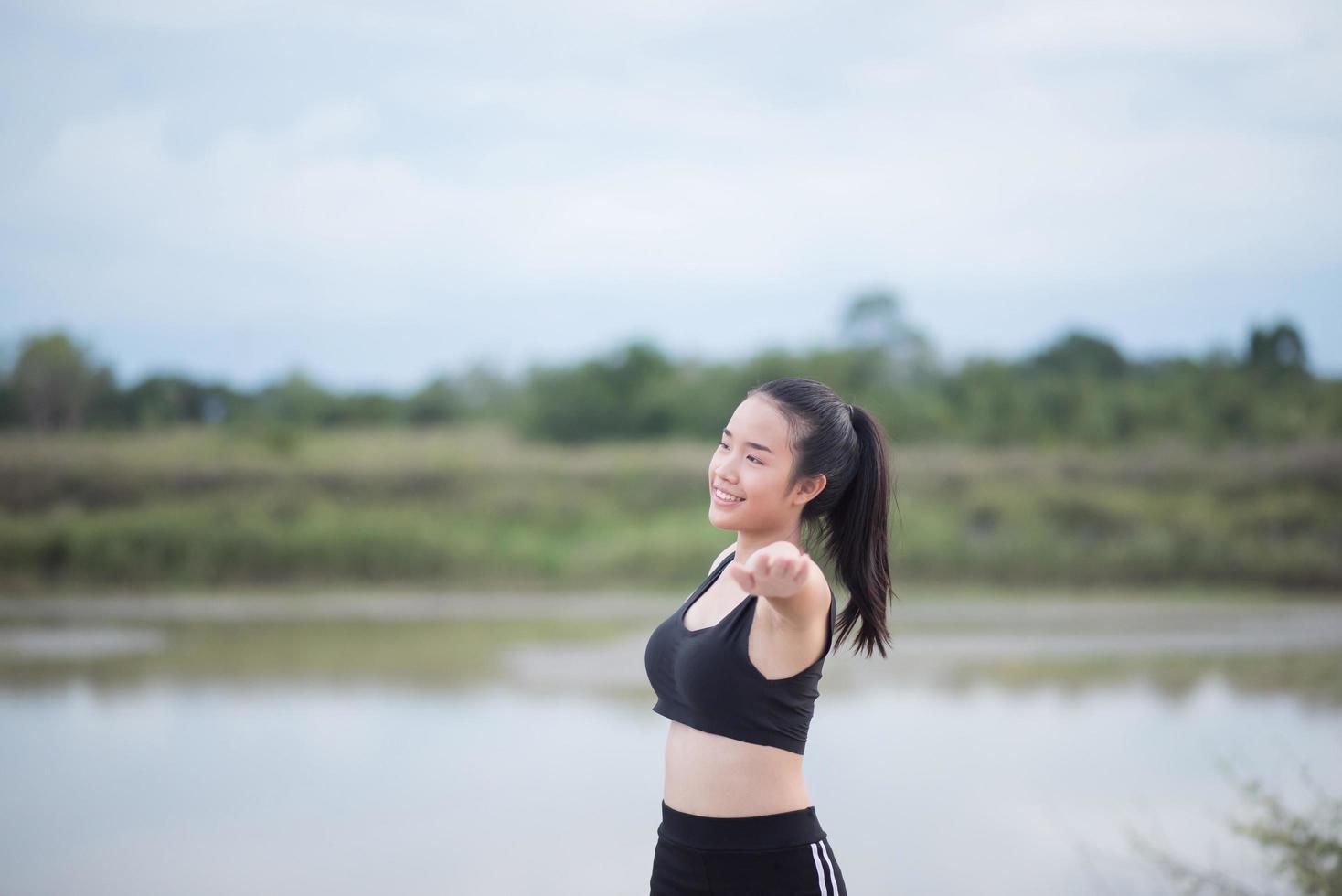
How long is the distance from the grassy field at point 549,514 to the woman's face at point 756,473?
12809 millimetres

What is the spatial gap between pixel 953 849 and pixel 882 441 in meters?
4.08

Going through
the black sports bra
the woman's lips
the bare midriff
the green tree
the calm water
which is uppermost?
the green tree

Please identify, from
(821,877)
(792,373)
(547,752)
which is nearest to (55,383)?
(792,373)

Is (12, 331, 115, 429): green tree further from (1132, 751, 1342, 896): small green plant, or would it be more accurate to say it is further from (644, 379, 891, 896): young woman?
(644, 379, 891, 896): young woman

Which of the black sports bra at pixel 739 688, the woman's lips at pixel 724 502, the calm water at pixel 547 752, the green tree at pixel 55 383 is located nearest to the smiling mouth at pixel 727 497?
the woman's lips at pixel 724 502

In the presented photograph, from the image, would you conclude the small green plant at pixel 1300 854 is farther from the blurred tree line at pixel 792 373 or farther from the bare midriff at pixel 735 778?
the blurred tree line at pixel 792 373

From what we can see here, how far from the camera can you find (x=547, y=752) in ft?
25.0

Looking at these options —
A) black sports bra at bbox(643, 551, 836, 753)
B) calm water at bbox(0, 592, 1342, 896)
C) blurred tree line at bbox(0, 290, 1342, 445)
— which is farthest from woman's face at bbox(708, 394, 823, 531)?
blurred tree line at bbox(0, 290, 1342, 445)

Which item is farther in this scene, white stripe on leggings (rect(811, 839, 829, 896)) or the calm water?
the calm water

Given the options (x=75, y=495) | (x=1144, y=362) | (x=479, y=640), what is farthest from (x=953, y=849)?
(x=1144, y=362)

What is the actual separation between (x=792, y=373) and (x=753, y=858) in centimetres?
1952

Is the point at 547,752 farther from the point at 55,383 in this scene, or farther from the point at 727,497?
the point at 55,383

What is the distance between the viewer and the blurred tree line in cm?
2180

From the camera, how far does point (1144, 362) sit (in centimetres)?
2677
